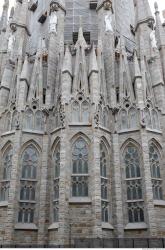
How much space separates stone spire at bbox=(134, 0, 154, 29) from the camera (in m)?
26.3

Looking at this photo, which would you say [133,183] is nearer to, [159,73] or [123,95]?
[123,95]

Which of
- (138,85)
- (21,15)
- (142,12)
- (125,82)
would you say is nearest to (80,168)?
(138,85)

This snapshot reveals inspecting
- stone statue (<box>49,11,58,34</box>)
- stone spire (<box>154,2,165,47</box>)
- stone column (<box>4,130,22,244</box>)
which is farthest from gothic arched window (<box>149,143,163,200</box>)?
stone statue (<box>49,11,58,34</box>)

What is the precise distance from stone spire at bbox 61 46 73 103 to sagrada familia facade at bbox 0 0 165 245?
70 millimetres

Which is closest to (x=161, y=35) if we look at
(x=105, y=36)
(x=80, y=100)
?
(x=105, y=36)

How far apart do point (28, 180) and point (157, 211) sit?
7729 mm

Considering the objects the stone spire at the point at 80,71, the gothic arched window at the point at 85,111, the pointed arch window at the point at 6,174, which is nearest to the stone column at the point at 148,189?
the gothic arched window at the point at 85,111

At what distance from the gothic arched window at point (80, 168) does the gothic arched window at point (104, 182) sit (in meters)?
0.95

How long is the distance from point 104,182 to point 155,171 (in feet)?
10.9

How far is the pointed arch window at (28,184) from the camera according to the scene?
58.1 feet

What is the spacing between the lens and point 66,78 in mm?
19953

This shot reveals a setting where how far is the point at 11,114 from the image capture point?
20500mm

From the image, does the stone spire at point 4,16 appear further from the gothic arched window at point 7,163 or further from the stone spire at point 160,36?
the gothic arched window at point 7,163

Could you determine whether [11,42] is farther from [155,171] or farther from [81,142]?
[155,171]
